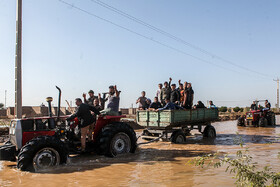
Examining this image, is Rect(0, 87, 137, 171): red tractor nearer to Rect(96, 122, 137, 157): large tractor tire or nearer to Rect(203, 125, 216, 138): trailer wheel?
Rect(96, 122, 137, 157): large tractor tire

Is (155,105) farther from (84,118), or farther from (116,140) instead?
(84,118)

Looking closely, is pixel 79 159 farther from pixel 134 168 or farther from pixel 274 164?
pixel 274 164

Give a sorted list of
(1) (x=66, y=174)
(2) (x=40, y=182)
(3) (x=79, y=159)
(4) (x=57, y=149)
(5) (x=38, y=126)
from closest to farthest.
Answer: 1. (2) (x=40, y=182)
2. (1) (x=66, y=174)
3. (4) (x=57, y=149)
4. (5) (x=38, y=126)
5. (3) (x=79, y=159)

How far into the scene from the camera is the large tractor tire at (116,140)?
23.2 ft

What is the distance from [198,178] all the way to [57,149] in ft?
10.3

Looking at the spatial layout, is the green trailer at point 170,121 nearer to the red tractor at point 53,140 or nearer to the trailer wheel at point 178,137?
the trailer wheel at point 178,137

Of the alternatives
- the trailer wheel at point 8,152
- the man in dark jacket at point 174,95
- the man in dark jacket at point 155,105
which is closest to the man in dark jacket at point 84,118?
the trailer wheel at point 8,152

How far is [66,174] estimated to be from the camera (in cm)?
545

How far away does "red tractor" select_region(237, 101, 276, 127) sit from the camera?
58.4ft

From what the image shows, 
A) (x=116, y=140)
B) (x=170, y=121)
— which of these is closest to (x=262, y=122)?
(x=170, y=121)

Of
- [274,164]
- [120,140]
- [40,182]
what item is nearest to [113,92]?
[120,140]

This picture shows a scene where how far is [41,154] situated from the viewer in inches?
222

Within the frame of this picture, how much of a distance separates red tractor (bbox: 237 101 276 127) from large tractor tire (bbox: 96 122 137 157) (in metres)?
13.0

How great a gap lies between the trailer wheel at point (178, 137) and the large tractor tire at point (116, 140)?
9.07 ft
